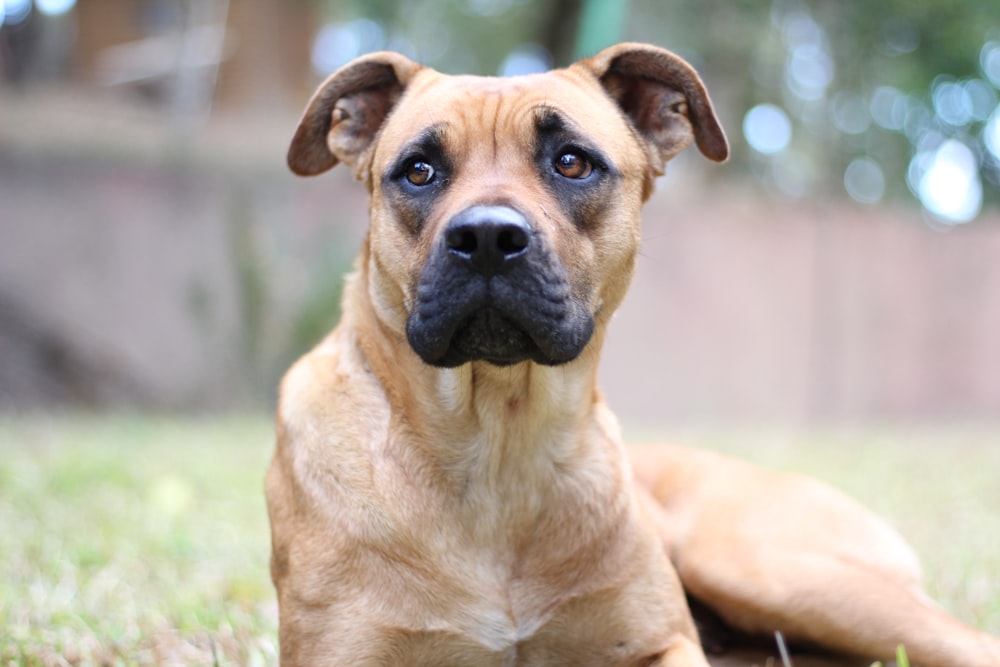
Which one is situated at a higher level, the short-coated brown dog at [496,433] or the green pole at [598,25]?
the green pole at [598,25]

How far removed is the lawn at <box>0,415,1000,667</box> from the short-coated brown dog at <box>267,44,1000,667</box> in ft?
2.45

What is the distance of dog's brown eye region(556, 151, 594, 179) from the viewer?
3004 mm

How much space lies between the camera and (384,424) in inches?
115

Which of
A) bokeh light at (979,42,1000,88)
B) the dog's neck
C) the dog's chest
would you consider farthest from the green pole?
bokeh light at (979,42,1000,88)

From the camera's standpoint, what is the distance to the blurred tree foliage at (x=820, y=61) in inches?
748

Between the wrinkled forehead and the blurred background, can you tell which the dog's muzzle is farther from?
the blurred background

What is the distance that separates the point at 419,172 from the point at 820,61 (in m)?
22.7

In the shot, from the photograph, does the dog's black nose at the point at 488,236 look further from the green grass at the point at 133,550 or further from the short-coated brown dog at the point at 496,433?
the green grass at the point at 133,550

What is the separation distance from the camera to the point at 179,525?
538 cm

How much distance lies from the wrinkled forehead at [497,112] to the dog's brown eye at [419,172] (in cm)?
7

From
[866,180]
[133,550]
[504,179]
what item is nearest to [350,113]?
[504,179]

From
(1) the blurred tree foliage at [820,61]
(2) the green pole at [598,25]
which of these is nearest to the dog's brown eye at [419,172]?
(2) the green pole at [598,25]

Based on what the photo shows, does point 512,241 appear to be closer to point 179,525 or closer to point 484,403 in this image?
point 484,403

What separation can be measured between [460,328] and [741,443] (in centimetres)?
701
